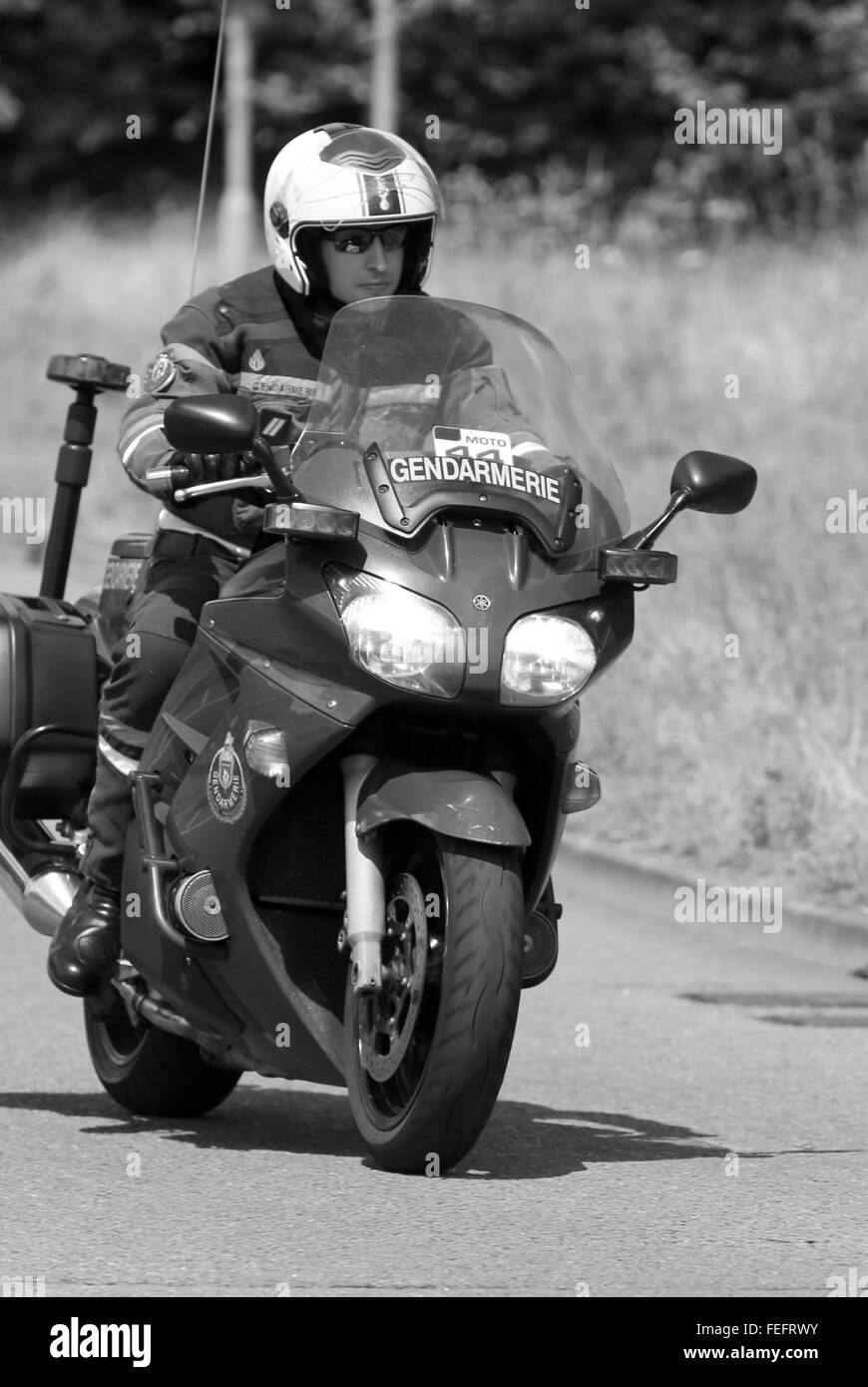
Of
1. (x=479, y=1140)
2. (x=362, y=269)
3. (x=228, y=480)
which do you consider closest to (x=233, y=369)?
(x=362, y=269)

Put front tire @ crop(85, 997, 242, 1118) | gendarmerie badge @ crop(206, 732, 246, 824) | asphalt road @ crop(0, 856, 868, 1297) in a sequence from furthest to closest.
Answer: front tire @ crop(85, 997, 242, 1118)
gendarmerie badge @ crop(206, 732, 246, 824)
asphalt road @ crop(0, 856, 868, 1297)

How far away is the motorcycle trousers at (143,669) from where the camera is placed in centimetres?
562

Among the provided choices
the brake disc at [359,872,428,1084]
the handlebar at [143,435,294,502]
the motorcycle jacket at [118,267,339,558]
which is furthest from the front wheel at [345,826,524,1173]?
the motorcycle jacket at [118,267,339,558]

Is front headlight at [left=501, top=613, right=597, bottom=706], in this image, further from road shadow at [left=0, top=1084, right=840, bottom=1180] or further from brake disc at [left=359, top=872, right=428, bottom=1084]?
road shadow at [left=0, top=1084, right=840, bottom=1180]

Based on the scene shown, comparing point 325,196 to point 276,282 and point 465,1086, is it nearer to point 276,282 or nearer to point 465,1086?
point 276,282

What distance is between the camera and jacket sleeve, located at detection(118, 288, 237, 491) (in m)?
5.50

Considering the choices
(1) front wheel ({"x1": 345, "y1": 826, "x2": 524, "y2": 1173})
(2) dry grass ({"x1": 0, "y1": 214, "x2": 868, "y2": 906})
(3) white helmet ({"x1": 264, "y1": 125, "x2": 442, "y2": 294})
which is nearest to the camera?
(1) front wheel ({"x1": 345, "y1": 826, "x2": 524, "y2": 1173})

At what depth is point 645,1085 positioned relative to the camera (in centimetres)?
665

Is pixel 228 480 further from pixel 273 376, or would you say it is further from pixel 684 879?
pixel 684 879

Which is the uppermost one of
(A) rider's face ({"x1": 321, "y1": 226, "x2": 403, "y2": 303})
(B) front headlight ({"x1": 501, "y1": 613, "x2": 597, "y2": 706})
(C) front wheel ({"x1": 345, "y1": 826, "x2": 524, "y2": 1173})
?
(A) rider's face ({"x1": 321, "y1": 226, "x2": 403, "y2": 303})

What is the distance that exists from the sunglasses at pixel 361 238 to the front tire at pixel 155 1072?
1.75m

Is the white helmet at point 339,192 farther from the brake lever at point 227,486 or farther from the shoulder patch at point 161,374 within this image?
the brake lever at point 227,486

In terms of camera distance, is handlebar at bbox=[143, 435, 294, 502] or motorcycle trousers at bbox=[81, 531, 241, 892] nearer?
handlebar at bbox=[143, 435, 294, 502]

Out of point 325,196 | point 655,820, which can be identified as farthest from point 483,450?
point 655,820
